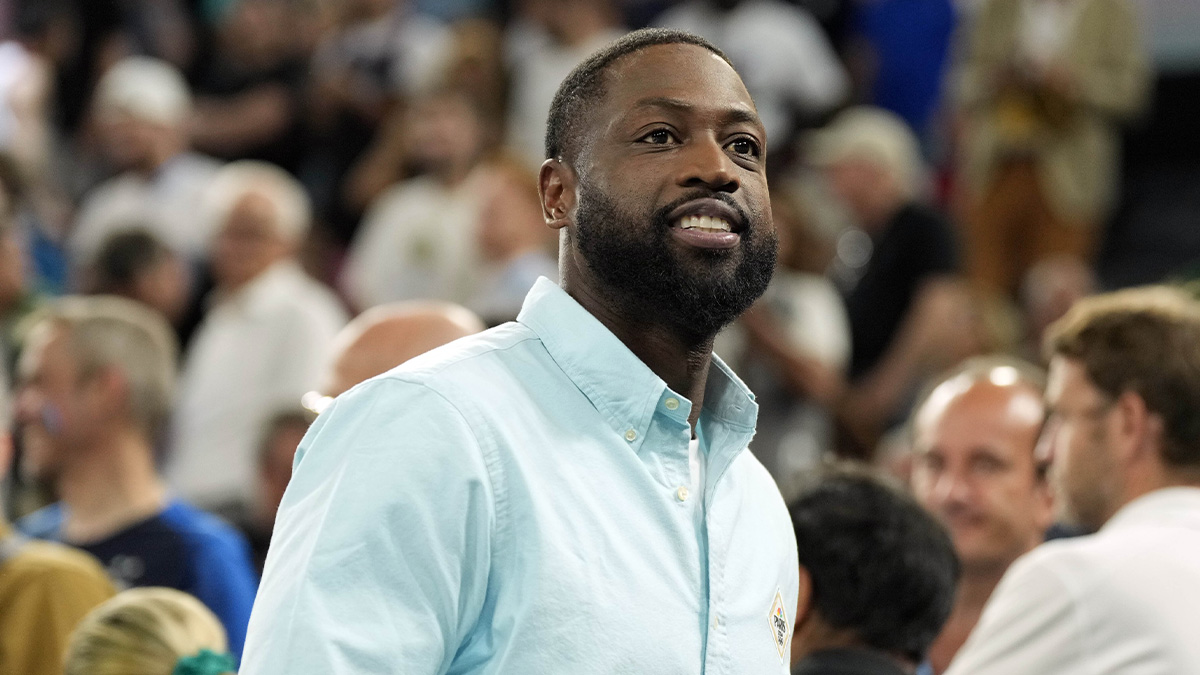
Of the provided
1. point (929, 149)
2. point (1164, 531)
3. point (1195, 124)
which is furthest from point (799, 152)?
point (1164, 531)

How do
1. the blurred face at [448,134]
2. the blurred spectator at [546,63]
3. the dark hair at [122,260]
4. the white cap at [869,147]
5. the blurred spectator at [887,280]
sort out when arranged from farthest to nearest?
1. the blurred spectator at [546,63]
2. the white cap at [869,147]
3. the blurred face at [448,134]
4. the blurred spectator at [887,280]
5. the dark hair at [122,260]

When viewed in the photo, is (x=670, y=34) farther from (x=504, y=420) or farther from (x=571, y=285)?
(x=504, y=420)

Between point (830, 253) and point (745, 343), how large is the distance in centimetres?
105

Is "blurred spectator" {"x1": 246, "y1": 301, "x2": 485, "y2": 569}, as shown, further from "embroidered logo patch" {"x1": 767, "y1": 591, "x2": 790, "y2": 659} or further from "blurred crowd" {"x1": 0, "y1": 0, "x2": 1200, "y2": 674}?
"embroidered logo patch" {"x1": 767, "y1": 591, "x2": 790, "y2": 659}

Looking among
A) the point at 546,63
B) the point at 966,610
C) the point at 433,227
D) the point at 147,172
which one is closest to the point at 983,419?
the point at 966,610

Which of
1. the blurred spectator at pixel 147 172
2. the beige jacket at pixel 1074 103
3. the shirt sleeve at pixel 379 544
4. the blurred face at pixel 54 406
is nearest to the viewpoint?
the shirt sleeve at pixel 379 544

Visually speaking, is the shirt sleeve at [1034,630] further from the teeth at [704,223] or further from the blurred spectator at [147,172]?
the blurred spectator at [147,172]

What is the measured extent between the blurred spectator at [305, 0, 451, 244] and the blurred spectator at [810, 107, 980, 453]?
2272 millimetres

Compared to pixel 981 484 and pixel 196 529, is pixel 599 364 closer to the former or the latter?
pixel 981 484

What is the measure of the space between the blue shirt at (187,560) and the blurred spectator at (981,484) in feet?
5.23

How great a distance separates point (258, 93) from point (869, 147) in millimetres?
3534

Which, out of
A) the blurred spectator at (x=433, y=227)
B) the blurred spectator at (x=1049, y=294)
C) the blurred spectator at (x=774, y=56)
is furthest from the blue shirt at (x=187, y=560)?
the blurred spectator at (x=774, y=56)

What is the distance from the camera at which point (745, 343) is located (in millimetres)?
6531

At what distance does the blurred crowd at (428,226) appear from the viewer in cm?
406
